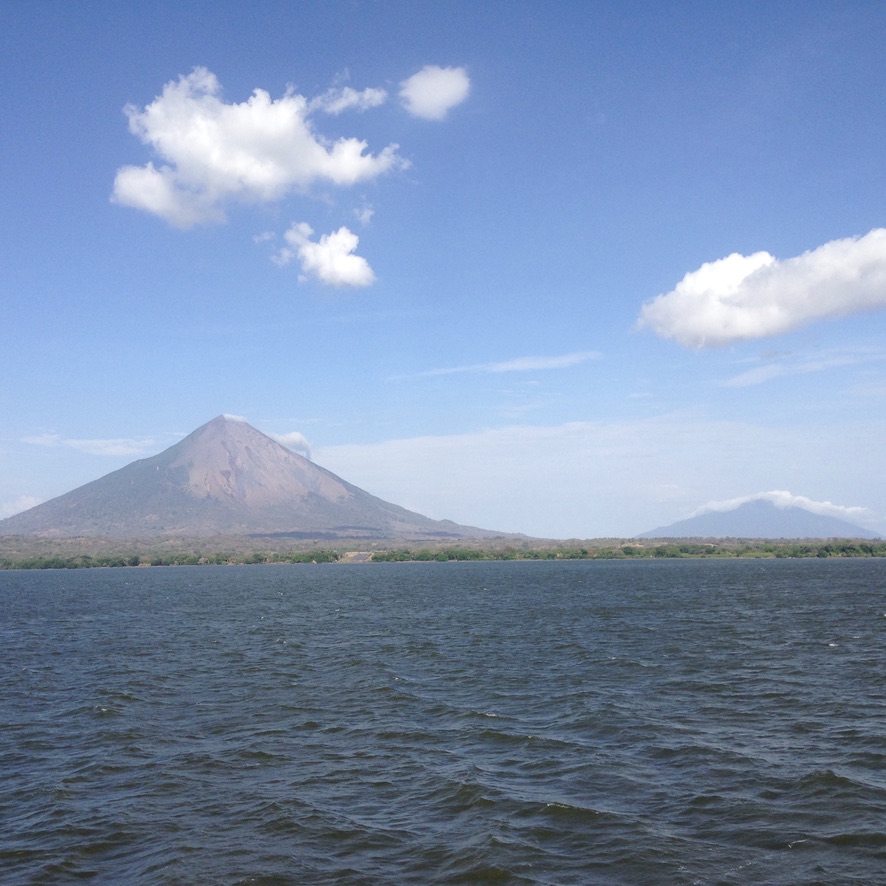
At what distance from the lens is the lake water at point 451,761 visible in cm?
1602

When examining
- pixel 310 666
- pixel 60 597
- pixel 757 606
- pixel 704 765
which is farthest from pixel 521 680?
pixel 60 597

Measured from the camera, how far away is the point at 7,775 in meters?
22.7

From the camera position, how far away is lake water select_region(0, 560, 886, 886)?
1602cm

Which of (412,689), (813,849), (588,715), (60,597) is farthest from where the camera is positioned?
(60,597)

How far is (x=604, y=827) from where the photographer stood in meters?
17.5

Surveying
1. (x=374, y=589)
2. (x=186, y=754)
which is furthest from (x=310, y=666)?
(x=374, y=589)

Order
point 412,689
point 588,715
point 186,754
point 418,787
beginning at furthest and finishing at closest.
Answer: point 412,689 < point 588,715 < point 186,754 < point 418,787

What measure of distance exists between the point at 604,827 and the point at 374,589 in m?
107

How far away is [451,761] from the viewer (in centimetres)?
2317

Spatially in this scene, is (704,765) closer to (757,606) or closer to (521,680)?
(521,680)

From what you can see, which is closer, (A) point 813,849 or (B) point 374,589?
(A) point 813,849

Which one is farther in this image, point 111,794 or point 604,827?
point 111,794

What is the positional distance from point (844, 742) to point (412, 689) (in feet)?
57.9

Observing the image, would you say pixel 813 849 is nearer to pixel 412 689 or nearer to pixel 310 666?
pixel 412 689
